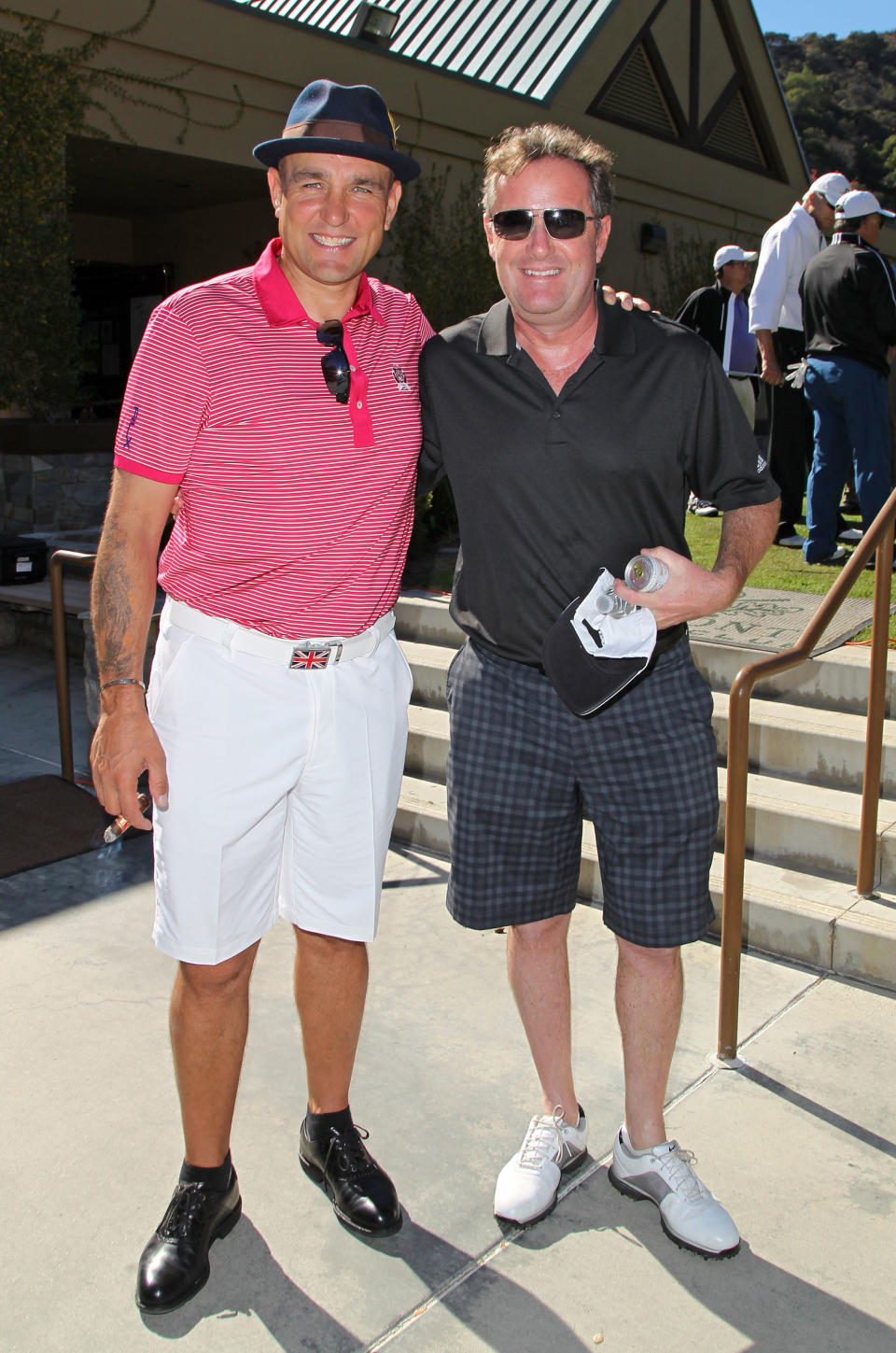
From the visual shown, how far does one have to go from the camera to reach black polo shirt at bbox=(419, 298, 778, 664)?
2.29 m

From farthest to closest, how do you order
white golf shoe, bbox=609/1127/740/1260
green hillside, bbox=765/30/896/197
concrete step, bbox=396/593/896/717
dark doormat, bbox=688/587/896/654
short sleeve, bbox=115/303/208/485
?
green hillside, bbox=765/30/896/197 < dark doormat, bbox=688/587/896/654 < concrete step, bbox=396/593/896/717 < white golf shoe, bbox=609/1127/740/1260 < short sleeve, bbox=115/303/208/485

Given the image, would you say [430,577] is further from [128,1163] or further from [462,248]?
[462,248]

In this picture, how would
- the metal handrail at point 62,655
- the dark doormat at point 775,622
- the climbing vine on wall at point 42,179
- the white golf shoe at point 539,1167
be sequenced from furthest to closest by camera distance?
the climbing vine on wall at point 42,179
the metal handrail at point 62,655
the dark doormat at point 775,622
the white golf shoe at point 539,1167

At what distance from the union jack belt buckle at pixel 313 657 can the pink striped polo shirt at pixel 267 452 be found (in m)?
0.03

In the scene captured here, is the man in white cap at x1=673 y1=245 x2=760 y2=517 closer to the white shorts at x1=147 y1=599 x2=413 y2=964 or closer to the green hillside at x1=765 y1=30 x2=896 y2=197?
the white shorts at x1=147 y1=599 x2=413 y2=964

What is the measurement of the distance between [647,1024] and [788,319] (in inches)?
231

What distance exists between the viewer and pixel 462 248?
468 inches

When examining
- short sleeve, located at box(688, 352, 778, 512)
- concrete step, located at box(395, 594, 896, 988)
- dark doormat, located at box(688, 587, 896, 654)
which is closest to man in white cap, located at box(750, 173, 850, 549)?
dark doormat, located at box(688, 587, 896, 654)

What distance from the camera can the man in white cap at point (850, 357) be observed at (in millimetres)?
6082

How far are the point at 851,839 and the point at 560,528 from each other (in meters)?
2.07

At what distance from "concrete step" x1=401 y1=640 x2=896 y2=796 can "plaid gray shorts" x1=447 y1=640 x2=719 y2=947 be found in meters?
1.83

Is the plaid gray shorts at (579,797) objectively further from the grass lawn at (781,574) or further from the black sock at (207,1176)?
the grass lawn at (781,574)

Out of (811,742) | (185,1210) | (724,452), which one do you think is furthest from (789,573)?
(185,1210)

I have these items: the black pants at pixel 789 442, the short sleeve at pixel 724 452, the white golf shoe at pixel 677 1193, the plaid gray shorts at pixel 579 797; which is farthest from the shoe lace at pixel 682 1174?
the black pants at pixel 789 442
